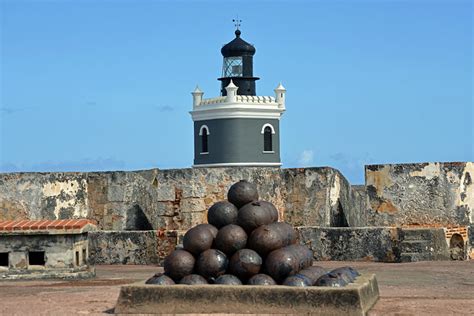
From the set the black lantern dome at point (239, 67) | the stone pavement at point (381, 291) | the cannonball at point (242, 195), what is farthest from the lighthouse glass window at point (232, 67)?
the cannonball at point (242, 195)

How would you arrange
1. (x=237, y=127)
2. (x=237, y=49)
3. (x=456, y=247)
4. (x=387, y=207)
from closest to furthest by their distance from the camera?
(x=456, y=247) → (x=387, y=207) → (x=237, y=127) → (x=237, y=49)

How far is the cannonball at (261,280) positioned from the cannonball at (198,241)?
0.65 m

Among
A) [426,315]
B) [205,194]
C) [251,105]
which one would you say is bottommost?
[426,315]

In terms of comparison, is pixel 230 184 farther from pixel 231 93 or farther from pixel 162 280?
pixel 231 93

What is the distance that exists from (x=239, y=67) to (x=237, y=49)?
2.93 feet

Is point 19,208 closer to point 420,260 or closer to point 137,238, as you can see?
point 137,238

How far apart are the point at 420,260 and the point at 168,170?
15.1 ft

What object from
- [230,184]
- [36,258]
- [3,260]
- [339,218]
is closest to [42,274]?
[36,258]

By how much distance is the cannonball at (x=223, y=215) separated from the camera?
9.82 metres

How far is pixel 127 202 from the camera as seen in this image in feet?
59.5

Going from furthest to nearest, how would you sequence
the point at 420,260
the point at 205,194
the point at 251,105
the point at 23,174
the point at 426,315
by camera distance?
the point at 251,105
the point at 23,174
the point at 205,194
the point at 420,260
the point at 426,315

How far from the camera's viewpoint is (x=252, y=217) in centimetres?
964

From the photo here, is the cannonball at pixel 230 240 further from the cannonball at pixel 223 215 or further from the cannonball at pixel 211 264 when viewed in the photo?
the cannonball at pixel 223 215

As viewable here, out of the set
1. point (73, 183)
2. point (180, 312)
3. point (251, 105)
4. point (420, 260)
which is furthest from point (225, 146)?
point (180, 312)
